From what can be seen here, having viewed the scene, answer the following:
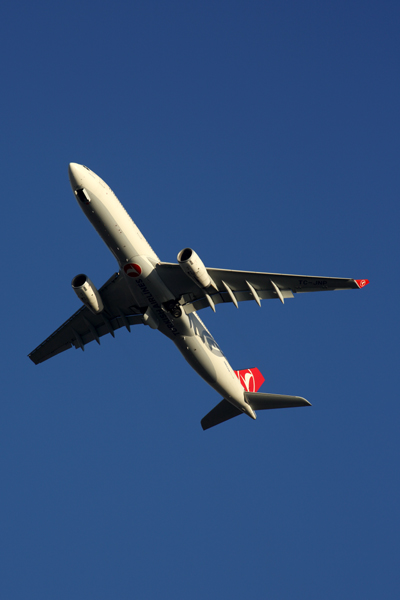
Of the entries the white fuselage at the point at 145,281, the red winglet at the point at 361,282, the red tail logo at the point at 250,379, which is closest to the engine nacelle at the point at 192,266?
the white fuselage at the point at 145,281

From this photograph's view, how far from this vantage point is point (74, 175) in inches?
1222

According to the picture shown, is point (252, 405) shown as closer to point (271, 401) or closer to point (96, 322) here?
point (271, 401)

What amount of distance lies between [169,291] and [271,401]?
9195 millimetres

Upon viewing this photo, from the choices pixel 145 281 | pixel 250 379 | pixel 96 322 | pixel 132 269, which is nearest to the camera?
pixel 132 269

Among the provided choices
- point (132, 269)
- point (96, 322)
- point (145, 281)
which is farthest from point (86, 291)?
point (96, 322)

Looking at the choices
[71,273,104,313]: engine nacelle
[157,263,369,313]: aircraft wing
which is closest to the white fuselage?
[157,263,369,313]: aircraft wing

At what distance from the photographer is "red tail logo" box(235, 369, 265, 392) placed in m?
39.5

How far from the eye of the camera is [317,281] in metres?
32.1

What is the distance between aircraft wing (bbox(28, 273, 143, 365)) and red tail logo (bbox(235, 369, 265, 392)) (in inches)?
278

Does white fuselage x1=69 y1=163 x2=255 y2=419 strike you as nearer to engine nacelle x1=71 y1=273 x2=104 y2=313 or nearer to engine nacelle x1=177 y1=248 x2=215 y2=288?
engine nacelle x1=71 y1=273 x2=104 y2=313

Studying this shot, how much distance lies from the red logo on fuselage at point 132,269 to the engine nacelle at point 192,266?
7.72 feet

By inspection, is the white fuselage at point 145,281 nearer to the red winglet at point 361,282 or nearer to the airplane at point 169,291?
the airplane at point 169,291

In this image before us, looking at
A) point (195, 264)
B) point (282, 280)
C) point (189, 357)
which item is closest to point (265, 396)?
point (189, 357)

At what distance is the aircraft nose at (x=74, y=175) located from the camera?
3100 cm
